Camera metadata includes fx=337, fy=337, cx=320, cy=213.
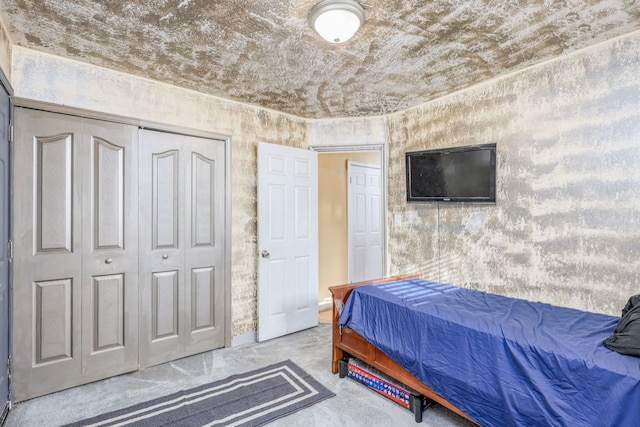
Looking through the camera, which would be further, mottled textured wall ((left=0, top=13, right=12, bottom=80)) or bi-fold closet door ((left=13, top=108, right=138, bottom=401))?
bi-fold closet door ((left=13, top=108, right=138, bottom=401))

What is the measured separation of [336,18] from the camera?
1.83 metres

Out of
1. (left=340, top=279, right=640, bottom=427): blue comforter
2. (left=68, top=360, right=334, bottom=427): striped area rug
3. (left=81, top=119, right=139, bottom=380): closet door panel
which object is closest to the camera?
(left=340, top=279, right=640, bottom=427): blue comforter

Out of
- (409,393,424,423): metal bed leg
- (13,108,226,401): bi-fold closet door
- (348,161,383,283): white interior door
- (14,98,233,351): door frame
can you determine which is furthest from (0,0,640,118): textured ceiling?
(409,393,424,423): metal bed leg

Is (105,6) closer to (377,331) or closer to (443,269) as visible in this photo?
(377,331)

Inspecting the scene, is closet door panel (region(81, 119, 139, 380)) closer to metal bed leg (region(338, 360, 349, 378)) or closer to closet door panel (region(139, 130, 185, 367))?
closet door panel (region(139, 130, 185, 367))

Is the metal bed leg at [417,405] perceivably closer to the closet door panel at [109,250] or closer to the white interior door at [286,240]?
the white interior door at [286,240]

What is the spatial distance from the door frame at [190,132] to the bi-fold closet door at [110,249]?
0.04 metres

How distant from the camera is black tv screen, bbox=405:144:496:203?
280cm

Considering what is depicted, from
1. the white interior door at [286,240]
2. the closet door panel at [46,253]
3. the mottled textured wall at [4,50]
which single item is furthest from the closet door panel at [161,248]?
the mottled textured wall at [4,50]

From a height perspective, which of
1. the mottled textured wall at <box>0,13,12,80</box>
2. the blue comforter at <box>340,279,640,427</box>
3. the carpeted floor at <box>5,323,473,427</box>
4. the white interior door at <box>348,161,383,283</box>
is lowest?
the carpeted floor at <box>5,323,473,427</box>

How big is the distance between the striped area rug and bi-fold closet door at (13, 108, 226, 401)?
64cm

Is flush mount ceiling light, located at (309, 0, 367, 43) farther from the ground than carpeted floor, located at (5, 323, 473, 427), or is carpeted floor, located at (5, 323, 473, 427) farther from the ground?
flush mount ceiling light, located at (309, 0, 367, 43)

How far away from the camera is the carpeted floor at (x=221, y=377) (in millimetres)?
2148

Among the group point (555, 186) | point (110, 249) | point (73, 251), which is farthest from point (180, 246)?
point (555, 186)
